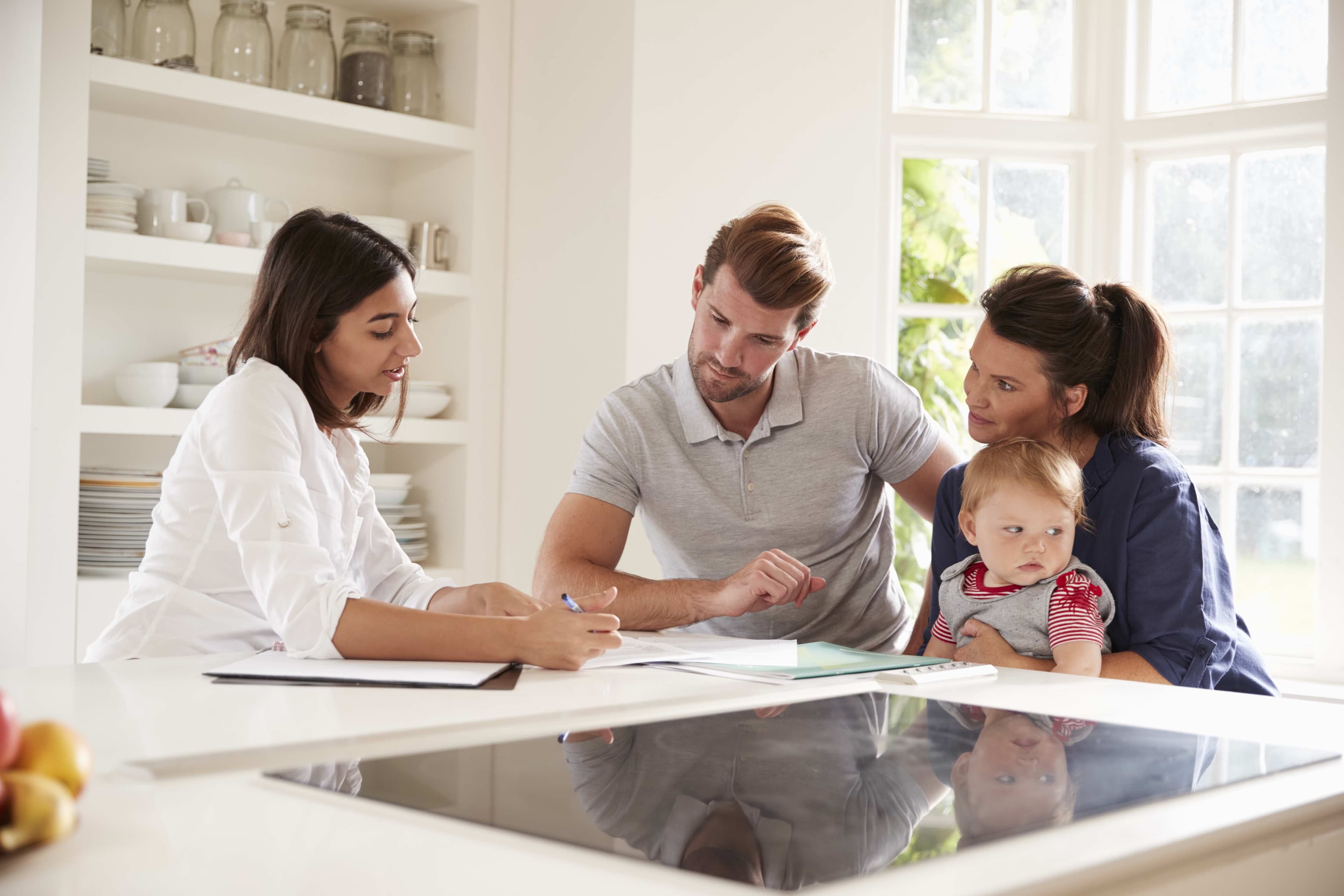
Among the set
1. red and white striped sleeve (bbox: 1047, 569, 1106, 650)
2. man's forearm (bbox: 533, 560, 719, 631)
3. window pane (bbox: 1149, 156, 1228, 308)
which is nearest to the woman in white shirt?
man's forearm (bbox: 533, 560, 719, 631)

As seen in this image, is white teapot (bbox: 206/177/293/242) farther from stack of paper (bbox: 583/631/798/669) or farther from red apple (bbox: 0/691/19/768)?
red apple (bbox: 0/691/19/768)

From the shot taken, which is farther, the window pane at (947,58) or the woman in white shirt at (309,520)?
the window pane at (947,58)

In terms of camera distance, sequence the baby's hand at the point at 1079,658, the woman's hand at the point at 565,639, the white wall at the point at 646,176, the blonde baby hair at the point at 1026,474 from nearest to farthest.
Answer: the woman's hand at the point at 565,639 < the baby's hand at the point at 1079,658 < the blonde baby hair at the point at 1026,474 < the white wall at the point at 646,176

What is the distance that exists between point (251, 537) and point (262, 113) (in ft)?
7.20

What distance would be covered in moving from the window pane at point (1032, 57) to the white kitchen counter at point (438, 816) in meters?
3.01

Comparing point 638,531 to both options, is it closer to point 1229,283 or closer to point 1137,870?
point 1229,283

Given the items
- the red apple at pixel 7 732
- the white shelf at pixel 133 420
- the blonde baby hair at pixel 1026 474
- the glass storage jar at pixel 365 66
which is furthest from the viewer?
the glass storage jar at pixel 365 66

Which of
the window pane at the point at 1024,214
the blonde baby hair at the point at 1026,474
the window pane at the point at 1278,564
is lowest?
the window pane at the point at 1278,564

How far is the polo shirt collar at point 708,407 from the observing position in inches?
88.2

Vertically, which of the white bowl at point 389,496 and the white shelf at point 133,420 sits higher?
the white shelf at point 133,420

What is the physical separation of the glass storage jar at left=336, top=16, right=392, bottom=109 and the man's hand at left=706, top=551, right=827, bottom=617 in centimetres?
232

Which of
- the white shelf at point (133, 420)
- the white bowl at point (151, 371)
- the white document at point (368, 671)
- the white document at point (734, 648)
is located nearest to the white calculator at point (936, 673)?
the white document at point (734, 648)

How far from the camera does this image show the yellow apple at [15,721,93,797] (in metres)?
0.62

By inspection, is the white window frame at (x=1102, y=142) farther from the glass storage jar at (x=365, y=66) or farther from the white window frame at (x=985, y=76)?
the glass storage jar at (x=365, y=66)
